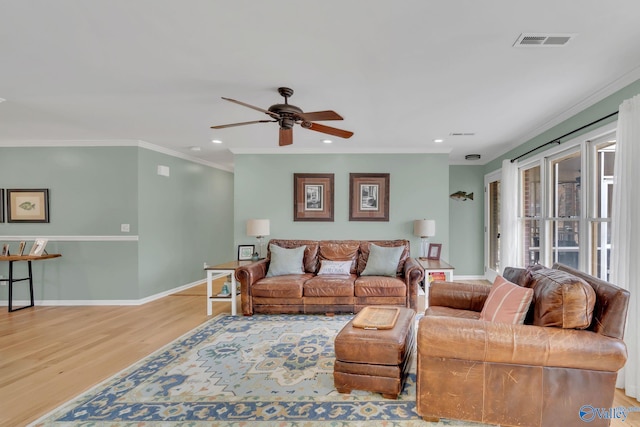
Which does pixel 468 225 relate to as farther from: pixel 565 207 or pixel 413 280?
pixel 413 280

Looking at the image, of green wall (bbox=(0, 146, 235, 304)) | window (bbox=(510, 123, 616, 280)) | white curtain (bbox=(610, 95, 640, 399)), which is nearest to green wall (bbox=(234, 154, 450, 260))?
window (bbox=(510, 123, 616, 280))

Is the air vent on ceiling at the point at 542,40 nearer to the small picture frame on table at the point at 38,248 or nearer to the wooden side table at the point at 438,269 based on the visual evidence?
the wooden side table at the point at 438,269

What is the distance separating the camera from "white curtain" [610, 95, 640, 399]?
2.14 m

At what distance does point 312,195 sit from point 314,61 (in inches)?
116

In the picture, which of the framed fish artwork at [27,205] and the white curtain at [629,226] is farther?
the framed fish artwork at [27,205]

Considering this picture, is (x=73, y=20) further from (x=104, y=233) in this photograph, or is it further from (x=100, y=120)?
(x=104, y=233)

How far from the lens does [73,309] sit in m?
4.31

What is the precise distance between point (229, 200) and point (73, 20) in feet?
17.5

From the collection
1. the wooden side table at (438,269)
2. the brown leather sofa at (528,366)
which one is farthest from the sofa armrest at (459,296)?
the wooden side table at (438,269)

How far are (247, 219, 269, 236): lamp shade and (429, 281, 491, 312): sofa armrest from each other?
2.70 metres

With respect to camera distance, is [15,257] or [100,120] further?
[15,257]

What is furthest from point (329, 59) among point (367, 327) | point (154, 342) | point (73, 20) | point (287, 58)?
point (154, 342)

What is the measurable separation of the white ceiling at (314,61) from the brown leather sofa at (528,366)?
63.1 inches

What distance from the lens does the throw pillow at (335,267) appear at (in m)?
4.33
